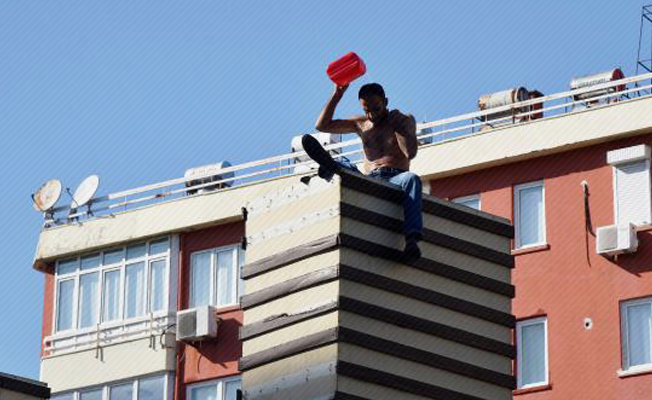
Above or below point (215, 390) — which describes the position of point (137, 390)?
above

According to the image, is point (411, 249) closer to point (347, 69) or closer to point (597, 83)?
point (347, 69)

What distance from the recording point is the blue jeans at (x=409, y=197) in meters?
39.3

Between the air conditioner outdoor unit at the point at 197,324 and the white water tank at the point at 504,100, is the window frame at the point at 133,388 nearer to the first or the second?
the air conditioner outdoor unit at the point at 197,324

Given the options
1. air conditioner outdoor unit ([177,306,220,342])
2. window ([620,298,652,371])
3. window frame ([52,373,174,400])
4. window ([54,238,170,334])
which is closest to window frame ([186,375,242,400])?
window frame ([52,373,174,400])

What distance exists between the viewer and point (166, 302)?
67875mm

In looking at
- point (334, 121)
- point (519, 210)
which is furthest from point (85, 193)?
point (334, 121)

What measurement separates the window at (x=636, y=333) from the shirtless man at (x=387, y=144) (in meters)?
19.4

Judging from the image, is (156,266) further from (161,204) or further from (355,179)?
(355,179)

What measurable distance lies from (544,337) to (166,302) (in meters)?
12.3

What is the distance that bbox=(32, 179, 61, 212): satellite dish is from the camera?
71.0m

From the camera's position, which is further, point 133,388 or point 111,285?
point 111,285

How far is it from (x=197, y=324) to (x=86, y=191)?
6.46 meters

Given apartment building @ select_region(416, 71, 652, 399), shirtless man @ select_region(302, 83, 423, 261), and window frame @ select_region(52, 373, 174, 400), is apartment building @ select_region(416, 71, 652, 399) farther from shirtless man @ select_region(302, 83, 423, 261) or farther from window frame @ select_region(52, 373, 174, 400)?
shirtless man @ select_region(302, 83, 423, 261)

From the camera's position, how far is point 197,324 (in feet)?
217
